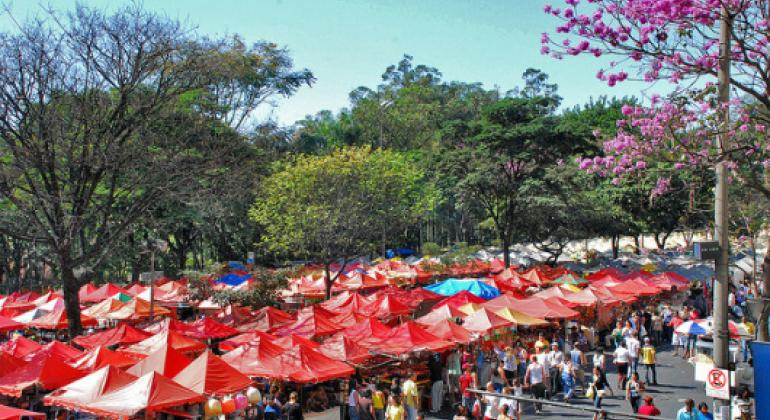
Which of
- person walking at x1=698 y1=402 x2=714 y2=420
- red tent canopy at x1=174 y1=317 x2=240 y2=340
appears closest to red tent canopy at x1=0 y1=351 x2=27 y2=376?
red tent canopy at x1=174 y1=317 x2=240 y2=340

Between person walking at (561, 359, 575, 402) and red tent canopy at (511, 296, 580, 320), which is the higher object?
red tent canopy at (511, 296, 580, 320)

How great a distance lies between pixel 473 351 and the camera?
17.8m

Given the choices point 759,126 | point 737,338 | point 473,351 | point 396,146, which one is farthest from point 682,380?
point 396,146

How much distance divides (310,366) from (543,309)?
29.9ft

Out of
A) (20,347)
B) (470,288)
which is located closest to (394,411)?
(20,347)

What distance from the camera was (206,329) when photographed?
18984mm

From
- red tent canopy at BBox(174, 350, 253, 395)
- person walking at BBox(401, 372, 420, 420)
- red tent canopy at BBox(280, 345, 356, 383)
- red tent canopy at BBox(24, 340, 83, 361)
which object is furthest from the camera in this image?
red tent canopy at BBox(24, 340, 83, 361)

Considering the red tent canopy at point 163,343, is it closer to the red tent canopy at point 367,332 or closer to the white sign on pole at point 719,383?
the red tent canopy at point 367,332

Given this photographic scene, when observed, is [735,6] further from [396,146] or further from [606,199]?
[396,146]

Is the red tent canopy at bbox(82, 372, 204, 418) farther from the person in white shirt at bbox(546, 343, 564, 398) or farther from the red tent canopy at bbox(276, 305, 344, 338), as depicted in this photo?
the person in white shirt at bbox(546, 343, 564, 398)

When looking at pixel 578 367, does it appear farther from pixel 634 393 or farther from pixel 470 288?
pixel 470 288

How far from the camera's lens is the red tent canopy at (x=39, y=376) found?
1318 centimetres

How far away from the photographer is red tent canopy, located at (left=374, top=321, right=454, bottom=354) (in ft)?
49.9

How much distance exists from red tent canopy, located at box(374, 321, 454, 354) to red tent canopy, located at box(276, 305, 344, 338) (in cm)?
307
